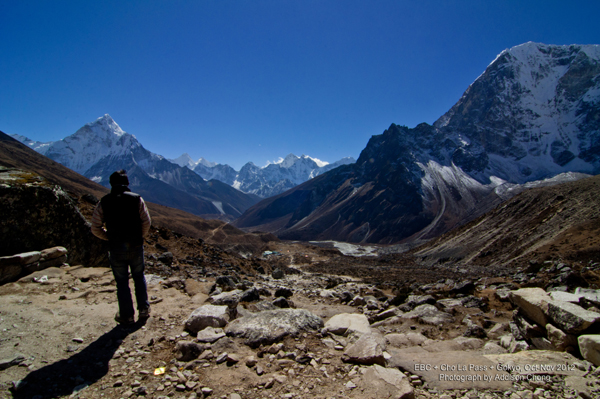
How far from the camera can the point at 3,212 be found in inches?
284

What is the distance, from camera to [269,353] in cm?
478

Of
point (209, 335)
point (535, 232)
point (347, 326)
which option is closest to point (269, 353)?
point (209, 335)

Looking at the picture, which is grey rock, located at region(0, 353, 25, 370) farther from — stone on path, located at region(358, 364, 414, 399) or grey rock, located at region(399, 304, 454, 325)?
grey rock, located at region(399, 304, 454, 325)

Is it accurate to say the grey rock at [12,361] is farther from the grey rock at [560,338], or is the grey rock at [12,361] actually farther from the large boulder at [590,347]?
the grey rock at [560,338]

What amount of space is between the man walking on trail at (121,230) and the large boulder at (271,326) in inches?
84.1

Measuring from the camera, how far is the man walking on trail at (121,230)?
5.32 m

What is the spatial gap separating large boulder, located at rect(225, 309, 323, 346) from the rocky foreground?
0.02m

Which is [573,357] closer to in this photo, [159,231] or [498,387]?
[498,387]

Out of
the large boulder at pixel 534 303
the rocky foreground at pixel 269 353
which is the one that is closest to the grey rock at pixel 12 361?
the rocky foreground at pixel 269 353

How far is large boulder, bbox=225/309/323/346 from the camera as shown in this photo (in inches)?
206

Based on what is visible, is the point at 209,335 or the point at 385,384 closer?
the point at 385,384

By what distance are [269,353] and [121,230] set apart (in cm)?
366

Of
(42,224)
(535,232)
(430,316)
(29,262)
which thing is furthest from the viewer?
(535,232)

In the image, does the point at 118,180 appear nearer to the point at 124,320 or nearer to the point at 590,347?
the point at 124,320
